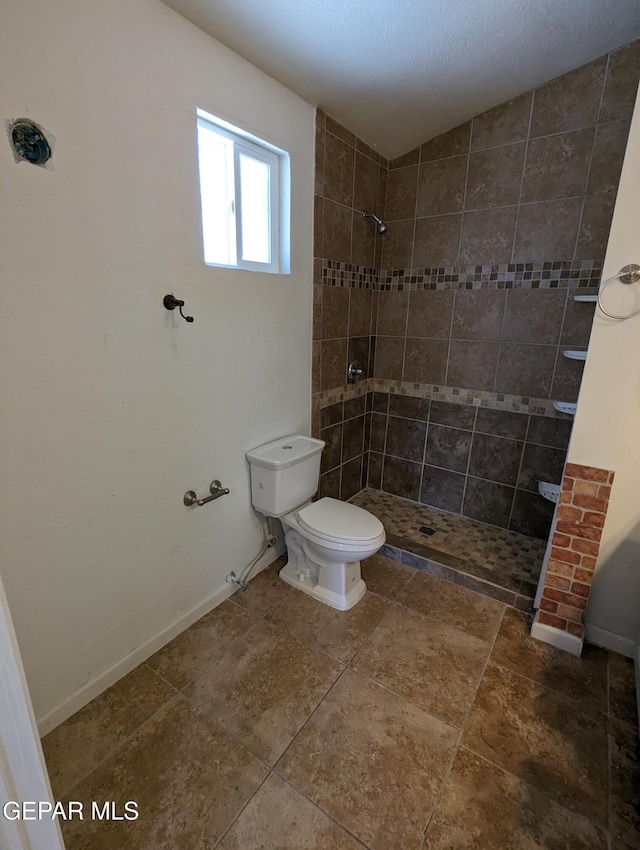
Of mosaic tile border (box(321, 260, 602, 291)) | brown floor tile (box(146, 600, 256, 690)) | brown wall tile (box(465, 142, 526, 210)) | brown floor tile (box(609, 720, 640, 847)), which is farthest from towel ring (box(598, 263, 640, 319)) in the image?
brown floor tile (box(146, 600, 256, 690))

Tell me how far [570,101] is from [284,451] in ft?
7.33

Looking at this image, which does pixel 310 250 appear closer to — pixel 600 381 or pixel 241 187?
pixel 241 187

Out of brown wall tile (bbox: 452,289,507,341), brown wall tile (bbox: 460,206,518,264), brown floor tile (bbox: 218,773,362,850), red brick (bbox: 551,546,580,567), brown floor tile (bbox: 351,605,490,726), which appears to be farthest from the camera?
brown wall tile (bbox: 452,289,507,341)

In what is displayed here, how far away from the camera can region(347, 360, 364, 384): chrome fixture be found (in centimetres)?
262

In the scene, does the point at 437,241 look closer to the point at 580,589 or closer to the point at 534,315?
the point at 534,315

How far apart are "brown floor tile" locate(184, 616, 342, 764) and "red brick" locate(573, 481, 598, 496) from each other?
1.18 metres

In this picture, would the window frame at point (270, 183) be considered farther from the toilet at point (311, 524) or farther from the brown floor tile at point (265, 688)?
the brown floor tile at point (265, 688)

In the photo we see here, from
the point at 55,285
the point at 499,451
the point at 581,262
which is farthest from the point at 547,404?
the point at 55,285

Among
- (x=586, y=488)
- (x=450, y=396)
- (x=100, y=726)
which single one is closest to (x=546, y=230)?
(x=450, y=396)

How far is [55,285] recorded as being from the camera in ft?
3.84

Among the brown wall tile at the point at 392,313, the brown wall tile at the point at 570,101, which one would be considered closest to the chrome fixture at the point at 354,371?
the brown wall tile at the point at 392,313

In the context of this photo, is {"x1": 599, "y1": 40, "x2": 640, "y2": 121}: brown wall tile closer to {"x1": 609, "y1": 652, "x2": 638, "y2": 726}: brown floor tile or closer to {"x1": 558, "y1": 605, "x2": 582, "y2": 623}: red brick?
{"x1": 558, "y1": 605, "x2": 582, "y2": 623}: red brick

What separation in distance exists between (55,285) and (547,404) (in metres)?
2.38

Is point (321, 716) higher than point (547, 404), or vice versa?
point (547, 404)
